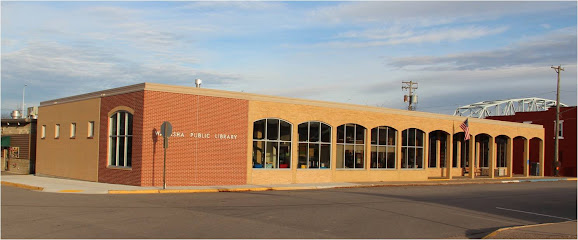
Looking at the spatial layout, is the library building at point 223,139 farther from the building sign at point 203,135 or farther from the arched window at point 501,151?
the arched window at point 501,151

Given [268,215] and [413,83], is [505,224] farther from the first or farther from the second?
[413,83]

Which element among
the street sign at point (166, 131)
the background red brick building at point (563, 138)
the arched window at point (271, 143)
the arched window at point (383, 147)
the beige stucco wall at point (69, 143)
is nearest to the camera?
the street sign at point (166, 131)

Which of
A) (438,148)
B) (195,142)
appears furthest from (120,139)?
(438,148)

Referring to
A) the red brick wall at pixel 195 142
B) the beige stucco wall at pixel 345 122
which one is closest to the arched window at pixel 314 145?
the beige stucco wall at pixel 345 122

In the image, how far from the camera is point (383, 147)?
35.0m

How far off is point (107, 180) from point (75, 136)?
460 centimetres

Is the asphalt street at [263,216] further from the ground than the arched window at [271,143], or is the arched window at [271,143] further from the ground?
the arched window at [271,143]

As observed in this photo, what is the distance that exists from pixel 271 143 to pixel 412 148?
41.2 feet

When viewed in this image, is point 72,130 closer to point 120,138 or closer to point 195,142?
point 120,138

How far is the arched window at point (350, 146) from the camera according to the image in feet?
105

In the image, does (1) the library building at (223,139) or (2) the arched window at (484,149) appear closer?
(1) the library building at (223,139)

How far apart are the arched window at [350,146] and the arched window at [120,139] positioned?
1226 cm

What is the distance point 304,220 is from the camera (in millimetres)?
14070

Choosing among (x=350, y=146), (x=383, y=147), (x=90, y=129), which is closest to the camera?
(x=90, y=129)
